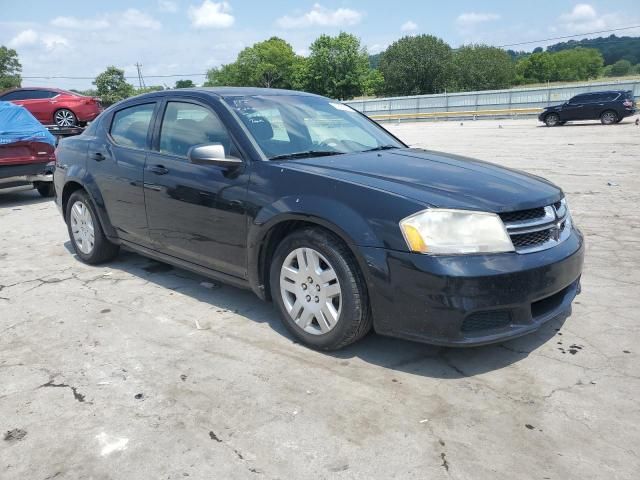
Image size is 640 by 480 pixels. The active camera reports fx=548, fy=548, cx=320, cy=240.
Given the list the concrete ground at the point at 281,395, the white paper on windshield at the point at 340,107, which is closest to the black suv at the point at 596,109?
the concrete ground at the point at 281,395

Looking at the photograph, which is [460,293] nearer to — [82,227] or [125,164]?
[125,164]

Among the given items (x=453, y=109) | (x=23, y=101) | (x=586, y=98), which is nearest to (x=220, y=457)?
(x=23, y=101)

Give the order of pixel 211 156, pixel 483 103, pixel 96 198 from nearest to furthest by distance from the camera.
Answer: pixel 211 156, pixel 96 198, pixel 483 103

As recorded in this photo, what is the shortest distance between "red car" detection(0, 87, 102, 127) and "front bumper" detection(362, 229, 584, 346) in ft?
55.6

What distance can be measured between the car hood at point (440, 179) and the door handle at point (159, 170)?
116 cm

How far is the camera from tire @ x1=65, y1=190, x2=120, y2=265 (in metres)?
5.27

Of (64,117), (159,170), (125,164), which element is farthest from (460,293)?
(64,117)

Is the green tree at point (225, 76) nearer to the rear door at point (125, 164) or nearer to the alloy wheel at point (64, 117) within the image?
the alloy wheel at point (64, 117)

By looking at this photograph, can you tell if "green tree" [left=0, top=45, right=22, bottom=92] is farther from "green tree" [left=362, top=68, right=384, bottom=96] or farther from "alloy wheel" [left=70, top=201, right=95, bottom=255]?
"alloy wheel" [left=70, top=201, right=95, bottom=255]

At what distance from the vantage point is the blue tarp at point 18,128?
29.7ft

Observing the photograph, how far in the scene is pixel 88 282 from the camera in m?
5.00

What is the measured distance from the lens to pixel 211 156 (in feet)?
11.9

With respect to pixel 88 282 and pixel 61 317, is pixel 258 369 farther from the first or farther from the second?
pixel 88 282

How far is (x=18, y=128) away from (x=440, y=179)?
8.51 m
